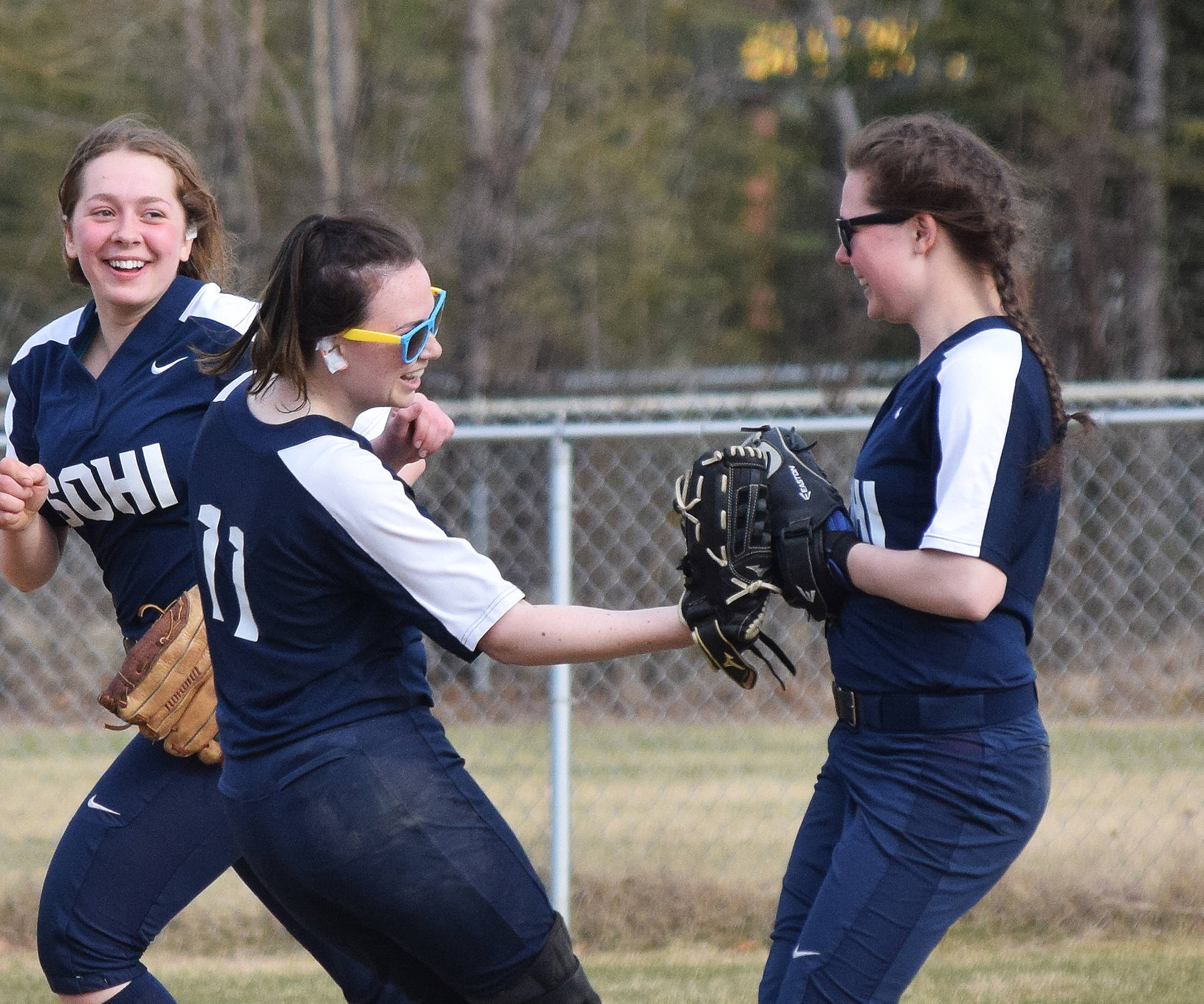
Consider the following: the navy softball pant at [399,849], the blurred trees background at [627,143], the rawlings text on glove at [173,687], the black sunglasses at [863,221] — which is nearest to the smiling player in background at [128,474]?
the rawlings text on glove at [173,687]

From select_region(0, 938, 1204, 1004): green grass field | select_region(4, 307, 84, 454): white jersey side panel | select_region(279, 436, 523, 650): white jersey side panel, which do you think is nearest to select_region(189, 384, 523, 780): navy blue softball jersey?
select_region(279, 436, 523, 650): white jersey side panel

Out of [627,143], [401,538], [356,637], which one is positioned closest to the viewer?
[401,538]

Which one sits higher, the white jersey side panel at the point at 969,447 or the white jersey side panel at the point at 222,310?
the white jersey side panel at the point at 222,310

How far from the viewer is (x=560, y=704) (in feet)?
16.1

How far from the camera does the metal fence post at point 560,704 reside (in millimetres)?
4883

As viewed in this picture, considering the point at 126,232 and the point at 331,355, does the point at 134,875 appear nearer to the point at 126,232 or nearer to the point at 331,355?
the point at 331,355

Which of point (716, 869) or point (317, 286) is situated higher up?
point (317, 286)

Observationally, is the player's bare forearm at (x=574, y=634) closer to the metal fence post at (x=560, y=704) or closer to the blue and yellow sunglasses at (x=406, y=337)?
the blue and yellow sunglasses at (x=406, y=337)

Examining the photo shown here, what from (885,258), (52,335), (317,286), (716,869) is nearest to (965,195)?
(885,258)

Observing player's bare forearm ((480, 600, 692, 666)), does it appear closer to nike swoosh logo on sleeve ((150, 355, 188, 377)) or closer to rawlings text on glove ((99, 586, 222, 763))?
rawlings text on glove ((99, 586, 222, 763))

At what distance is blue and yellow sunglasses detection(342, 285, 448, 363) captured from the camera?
249 cm

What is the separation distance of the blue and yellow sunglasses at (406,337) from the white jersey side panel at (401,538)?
19 cm

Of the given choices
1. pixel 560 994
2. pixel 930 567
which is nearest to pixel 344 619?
pixel 560 994

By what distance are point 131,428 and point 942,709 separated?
1.84m
